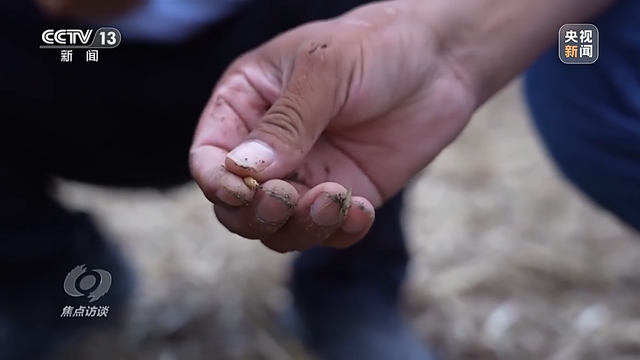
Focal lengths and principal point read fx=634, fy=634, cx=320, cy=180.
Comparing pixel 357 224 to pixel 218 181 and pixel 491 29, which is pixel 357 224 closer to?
pixel 218 181

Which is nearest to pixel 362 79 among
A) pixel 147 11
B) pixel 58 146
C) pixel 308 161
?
pixel 308 161

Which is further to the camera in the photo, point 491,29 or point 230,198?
point 491,29

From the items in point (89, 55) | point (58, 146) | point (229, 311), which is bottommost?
point (229, 311)

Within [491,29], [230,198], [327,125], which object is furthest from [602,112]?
[230,198]

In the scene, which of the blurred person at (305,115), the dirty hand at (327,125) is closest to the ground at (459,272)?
the blurred person at (305,115)

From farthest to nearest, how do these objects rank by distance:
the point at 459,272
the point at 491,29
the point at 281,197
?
the point at 459,272
the point at 491,29
the point at 281,197

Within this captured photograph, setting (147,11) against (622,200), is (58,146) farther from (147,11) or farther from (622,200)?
(622,200)
